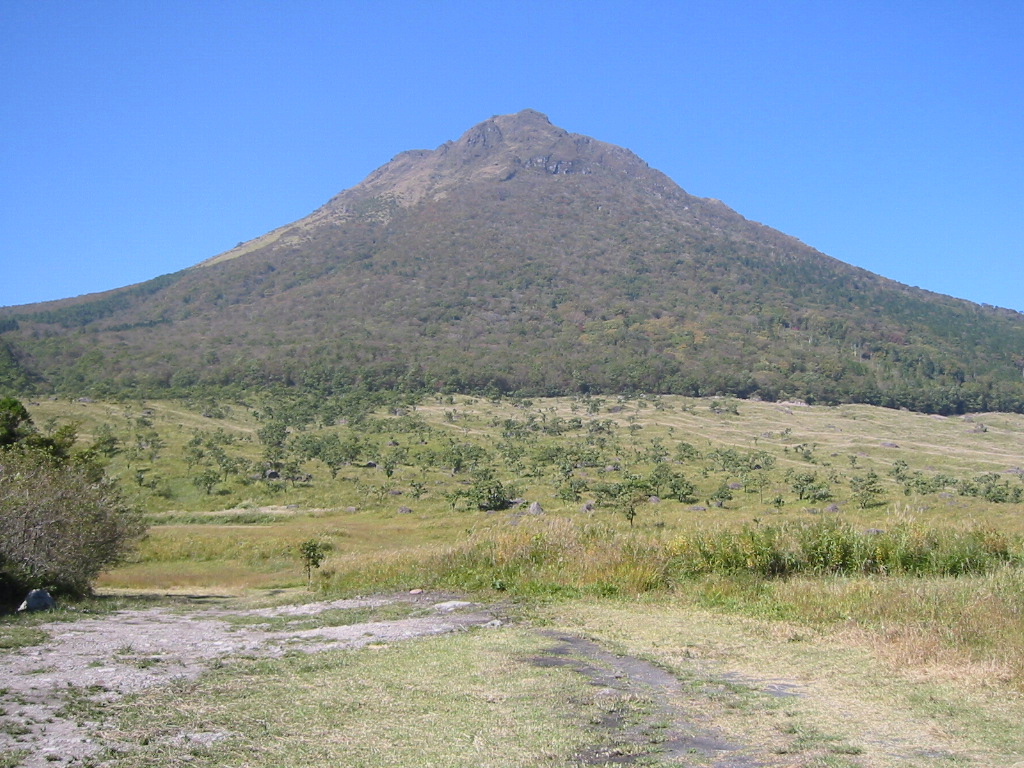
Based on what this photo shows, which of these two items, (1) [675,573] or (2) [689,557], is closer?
(1) [675,573]

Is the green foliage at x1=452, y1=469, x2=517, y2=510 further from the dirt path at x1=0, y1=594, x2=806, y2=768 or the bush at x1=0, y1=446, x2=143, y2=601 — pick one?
the dirt path at x1=0, y1=594, x2=806, y2=768

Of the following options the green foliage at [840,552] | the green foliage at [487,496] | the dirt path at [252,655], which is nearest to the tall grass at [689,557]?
the green foliage at [840,552]

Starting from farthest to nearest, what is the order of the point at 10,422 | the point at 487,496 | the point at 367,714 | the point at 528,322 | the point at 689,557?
the point at 528,322
the point at 487,496
the point at 10,422
the point at 689,557
the point at 367,714

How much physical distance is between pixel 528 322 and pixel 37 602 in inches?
5403

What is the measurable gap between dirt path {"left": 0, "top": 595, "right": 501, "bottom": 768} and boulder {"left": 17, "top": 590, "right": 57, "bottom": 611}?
36.2 inches

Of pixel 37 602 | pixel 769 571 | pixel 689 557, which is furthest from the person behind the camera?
pixel 689 557

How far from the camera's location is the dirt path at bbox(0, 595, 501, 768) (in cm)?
549

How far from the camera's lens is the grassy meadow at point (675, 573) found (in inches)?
244

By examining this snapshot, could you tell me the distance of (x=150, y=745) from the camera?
5.21m

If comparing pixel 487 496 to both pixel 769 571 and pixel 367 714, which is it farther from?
pixel 367 714

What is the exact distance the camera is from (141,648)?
8.92 meters

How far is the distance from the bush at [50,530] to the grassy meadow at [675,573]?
14.9 feet

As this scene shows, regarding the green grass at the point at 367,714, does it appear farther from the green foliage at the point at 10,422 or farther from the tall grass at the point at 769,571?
the green foliage at the point at 10,422

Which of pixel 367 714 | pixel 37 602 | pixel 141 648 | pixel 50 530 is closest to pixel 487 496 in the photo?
pixel 50 530
